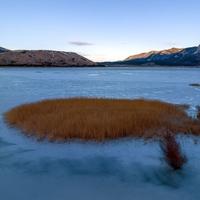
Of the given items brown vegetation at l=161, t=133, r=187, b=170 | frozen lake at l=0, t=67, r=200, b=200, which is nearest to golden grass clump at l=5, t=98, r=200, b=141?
frozen lake at l=0, t=67, r=200, b=200

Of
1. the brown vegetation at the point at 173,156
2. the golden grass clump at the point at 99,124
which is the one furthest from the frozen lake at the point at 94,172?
the golden grass clump at the point at 99,124

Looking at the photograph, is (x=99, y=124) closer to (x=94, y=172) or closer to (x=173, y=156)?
(x=94, y=172)

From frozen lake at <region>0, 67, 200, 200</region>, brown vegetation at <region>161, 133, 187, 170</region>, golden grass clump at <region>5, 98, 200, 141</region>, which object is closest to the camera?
frozen lake at <region>0, 67, 200, 200</region>

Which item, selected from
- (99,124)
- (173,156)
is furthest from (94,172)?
(99,124)

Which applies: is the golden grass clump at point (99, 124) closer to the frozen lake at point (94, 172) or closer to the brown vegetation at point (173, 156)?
the frozen lake at point (94, 172)

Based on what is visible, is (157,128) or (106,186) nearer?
(106,186)

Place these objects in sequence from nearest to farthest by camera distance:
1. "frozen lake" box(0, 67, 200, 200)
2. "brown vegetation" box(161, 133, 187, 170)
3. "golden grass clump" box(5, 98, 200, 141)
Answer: "frozen lake" box(0, 67, 200, 200)
"brown vegetation" box(161, 133, 187, 170)
"golden grass clump" box(5, 98, 200, 141)

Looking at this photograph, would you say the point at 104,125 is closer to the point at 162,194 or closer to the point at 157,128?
the point at 157,128

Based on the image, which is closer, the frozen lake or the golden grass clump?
the frozen lake

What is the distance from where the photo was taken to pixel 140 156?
12.2 meters

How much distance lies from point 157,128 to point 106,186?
252 inches

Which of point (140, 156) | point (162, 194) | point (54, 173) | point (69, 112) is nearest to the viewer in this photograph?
point (162, 194)

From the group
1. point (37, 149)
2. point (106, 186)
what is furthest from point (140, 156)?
point (37, 149)

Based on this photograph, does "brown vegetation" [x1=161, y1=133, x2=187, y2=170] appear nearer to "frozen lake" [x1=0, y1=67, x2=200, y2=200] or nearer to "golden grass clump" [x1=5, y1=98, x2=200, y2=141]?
"frozen lake" [x1=0, y1=67, x2=200, y2=200]
